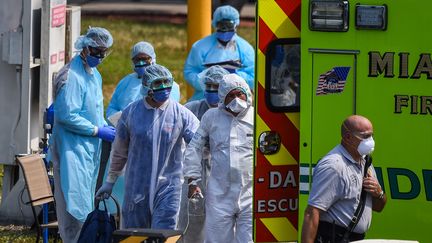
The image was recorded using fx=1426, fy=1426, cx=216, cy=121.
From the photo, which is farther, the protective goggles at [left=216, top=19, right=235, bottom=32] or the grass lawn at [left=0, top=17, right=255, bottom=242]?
the grass lawn at [left=0, top=17, right=255, bottom=242]

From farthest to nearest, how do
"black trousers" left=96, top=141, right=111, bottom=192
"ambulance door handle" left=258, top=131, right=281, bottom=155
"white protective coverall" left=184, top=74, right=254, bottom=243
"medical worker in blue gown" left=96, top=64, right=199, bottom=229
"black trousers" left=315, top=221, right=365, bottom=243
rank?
"black trousers" left=96, top=141, right=111, bottom=192, "medical worker in blue gown" left=96, top=64, right=199, bottom=229, "white protective coverall" left=184, top=74, right=254, bottom=243, "ambulance door handle" left=258, top=131, right=281, bottom=155, "black trousers" left=315, top=221, right=365, bottom=243

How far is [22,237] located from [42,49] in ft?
5.72

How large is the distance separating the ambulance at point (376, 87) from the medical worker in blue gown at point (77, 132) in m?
2.81

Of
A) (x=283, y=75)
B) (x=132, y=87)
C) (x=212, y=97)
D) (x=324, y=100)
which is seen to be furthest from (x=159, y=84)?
(x=132, y=87)

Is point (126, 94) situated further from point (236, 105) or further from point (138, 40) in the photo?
point (138, 40)

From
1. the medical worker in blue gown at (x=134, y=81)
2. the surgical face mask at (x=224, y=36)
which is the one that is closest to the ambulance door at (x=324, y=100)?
the medical worker in blue gown at (x=134, y=81)

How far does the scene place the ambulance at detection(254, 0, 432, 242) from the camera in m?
8.87

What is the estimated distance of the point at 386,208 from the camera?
899 cm

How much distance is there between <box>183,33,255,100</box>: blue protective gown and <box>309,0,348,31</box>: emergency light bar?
5.03 meters

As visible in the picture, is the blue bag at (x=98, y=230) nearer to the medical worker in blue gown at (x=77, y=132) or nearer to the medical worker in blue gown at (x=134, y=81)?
the medical worker in blue gown at (x=77, y=132)

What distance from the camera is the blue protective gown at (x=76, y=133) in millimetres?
11641

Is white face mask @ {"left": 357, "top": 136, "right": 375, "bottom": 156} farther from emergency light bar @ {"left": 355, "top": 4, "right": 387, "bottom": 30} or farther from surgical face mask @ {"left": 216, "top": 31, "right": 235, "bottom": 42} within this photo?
surgical face mask @ {"left": 216, "top": 31, "right": 235, "bottom": 42}

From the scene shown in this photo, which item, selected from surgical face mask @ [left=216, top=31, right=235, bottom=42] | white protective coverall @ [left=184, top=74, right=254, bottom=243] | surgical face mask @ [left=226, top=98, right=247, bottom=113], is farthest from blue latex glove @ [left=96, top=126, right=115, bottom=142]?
surgical face mask @ [left=216, top=31, right=235, bottom=42]

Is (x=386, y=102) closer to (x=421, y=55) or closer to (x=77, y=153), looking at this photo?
(x=421, y=55)
